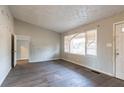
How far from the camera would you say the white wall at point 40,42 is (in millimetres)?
6281

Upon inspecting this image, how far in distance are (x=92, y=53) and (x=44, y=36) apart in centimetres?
388

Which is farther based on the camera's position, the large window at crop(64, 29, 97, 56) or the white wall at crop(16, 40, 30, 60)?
the white wall at crop(16, 40, 30, 60)

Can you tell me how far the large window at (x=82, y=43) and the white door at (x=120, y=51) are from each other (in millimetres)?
1118

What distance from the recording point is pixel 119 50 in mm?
3350

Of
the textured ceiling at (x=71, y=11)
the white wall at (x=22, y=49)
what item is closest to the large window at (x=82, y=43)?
the textured ceiling at (x=71, y=11)

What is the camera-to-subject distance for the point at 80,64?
17.9 feet

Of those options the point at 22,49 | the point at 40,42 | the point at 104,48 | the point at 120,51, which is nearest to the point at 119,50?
the point at 120,51

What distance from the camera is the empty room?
122 inches

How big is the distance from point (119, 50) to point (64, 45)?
4.48m

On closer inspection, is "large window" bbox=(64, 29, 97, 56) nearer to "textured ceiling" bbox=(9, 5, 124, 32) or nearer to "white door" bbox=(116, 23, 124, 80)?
"textured ceiling" bbox=(9, 5, 124, 32)

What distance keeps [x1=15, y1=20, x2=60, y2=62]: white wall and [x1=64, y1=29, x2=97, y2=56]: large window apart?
0.93 meters

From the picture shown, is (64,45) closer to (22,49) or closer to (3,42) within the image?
(22,49)

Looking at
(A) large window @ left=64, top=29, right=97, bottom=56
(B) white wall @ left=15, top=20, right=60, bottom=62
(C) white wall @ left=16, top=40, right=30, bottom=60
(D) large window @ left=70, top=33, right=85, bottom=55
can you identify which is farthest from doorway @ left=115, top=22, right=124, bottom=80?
(C) white wall @ left=16, top=40, right=30, bottom=60
